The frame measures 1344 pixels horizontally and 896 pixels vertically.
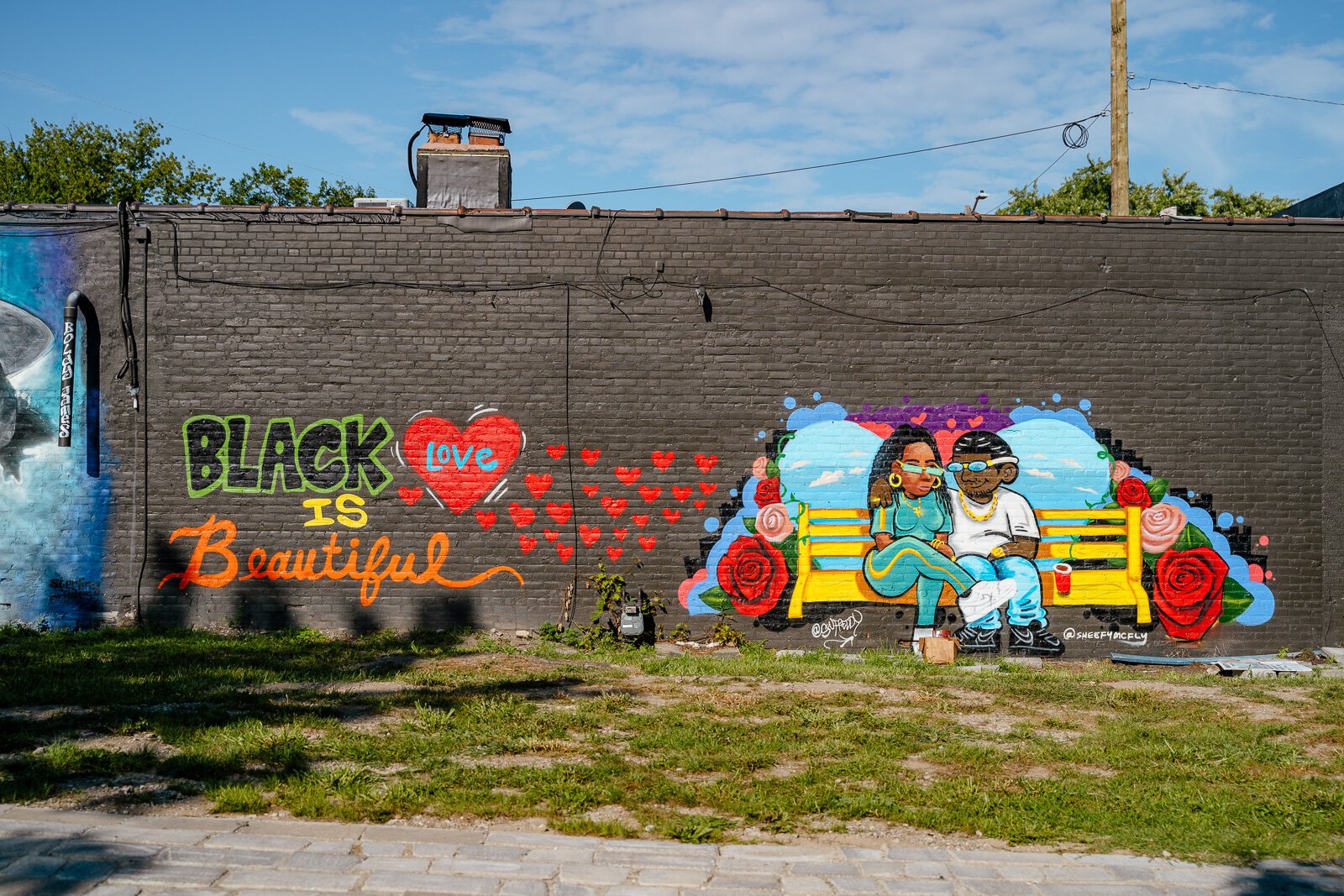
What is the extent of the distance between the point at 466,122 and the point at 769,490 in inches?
247

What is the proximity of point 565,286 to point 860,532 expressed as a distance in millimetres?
4258

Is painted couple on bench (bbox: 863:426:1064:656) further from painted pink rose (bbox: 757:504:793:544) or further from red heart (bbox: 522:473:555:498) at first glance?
red heart (bbox: 522:473:555:498)

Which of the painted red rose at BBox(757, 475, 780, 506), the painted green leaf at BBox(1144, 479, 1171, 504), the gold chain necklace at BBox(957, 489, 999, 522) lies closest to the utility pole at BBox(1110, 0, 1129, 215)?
the painted green leaf at BBox(1144, 479, 1171, 504)

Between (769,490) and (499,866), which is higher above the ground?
(769,490)

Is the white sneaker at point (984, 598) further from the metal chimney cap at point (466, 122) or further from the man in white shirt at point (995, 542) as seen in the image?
the metal chimney cap at point (466, 122)

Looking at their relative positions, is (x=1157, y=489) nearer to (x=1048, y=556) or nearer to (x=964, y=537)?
(x=1048, y=556)

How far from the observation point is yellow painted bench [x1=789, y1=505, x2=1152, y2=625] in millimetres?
11227

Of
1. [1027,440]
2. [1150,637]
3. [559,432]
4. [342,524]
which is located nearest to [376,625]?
[342,524]

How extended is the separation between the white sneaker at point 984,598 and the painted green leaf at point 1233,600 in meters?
2.34

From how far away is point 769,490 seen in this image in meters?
11.3

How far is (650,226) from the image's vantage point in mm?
11305

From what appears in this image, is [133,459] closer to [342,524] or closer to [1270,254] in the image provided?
[342,524]

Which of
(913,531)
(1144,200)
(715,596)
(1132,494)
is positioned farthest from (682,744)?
(1144,200)

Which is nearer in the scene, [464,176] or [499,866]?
[499,866]
